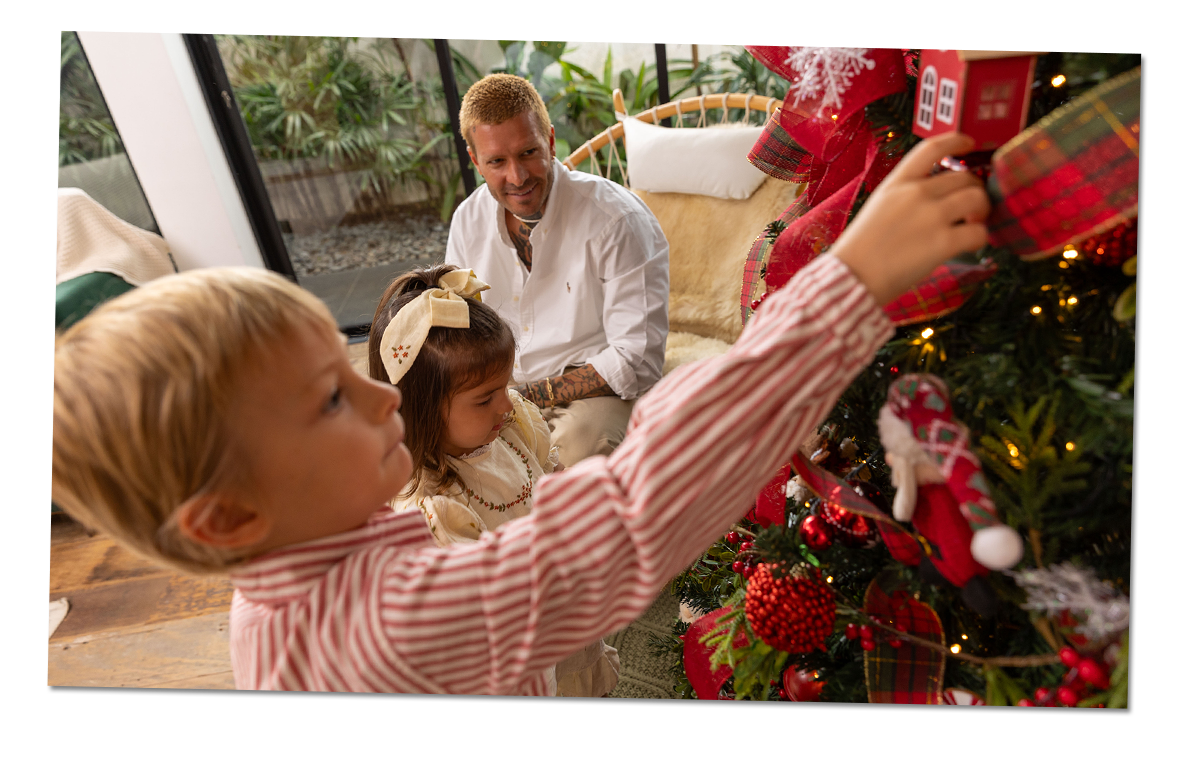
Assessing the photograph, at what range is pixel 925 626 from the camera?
0.54 metres

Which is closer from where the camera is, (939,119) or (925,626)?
(939,119)

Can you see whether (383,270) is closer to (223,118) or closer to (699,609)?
(223,118)

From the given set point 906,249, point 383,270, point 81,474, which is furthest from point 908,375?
point 383,270

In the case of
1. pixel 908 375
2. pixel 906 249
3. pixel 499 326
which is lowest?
pixel 499 326

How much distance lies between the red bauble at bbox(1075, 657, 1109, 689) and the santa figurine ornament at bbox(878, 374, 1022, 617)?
0.06m

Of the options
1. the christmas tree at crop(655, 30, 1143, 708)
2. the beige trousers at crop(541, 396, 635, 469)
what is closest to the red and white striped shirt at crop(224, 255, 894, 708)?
the christmas tree at crop(655, 30, 1143, 708)

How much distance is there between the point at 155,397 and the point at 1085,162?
0.57m

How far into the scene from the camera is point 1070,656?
0.44 meters

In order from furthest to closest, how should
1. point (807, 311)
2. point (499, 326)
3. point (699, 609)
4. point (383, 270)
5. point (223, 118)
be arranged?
point (383, 270) < point (223, 118) < point (499, 326) < point (699, 609) < point (807, 311)

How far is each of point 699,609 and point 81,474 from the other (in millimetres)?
696

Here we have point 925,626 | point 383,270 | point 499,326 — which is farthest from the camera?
point 383,270

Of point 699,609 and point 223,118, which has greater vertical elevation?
point 223,118

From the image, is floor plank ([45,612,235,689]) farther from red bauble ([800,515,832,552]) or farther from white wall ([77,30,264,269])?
white wall ([77,30,264,269])

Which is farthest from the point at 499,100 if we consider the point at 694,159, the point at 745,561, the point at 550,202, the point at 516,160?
the point at 745,561
